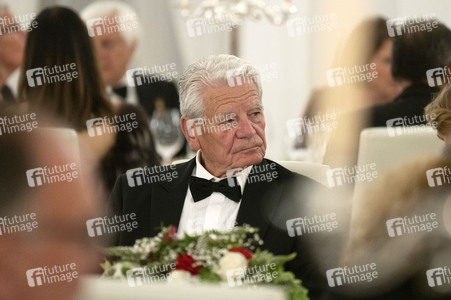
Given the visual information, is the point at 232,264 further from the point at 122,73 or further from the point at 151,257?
the point at 122,73

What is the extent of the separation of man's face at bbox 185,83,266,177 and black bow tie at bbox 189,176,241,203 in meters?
0.14

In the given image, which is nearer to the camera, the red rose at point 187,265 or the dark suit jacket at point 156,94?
the red rose at point 187,265

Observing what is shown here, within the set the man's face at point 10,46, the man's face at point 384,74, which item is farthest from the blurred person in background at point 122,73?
the man's face at point 384,74

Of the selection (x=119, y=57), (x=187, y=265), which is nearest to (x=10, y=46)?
(x=119, y=57)

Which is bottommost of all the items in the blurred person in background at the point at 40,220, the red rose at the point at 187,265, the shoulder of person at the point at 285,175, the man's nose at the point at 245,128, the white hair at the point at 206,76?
the shoulder of person at the point at 285,175

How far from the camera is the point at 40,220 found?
86 centimetres

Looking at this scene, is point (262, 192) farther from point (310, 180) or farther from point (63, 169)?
point (63, 169)

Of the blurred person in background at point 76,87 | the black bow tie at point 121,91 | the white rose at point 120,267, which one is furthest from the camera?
the black bow tie at point 121,91

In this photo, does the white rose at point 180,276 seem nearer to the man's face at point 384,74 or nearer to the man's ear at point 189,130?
the man's ear at point 189,130

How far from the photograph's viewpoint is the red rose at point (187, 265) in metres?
2.09

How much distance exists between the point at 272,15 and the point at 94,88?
6.94 ft

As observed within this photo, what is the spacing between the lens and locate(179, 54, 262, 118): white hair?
2.94 meters

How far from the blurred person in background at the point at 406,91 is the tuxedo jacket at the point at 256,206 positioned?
501 mm

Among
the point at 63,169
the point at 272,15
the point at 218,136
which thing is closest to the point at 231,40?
the point at 272,15
